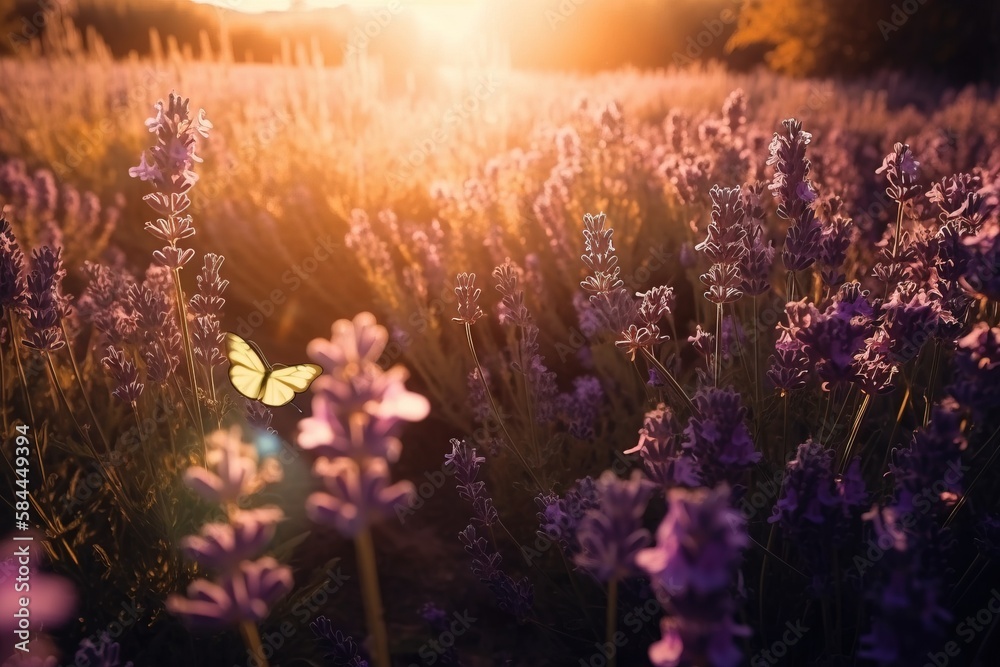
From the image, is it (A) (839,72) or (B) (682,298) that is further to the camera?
(A) (839,72)

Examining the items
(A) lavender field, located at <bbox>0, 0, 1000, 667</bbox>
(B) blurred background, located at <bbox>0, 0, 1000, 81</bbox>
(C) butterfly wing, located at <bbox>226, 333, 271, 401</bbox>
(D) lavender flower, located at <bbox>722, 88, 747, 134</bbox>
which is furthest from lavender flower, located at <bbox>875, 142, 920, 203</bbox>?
(B) blurred background, located at <bbox>0, 0, 1000, 81</bbox>

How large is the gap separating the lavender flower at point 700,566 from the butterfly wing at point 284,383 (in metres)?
1.42

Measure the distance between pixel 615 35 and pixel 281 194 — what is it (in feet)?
101

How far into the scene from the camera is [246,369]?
2.09 metres

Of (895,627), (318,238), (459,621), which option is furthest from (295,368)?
(318,238)

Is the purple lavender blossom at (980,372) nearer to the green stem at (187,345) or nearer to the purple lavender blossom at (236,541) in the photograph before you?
the purple lavender blossom at (236,541)

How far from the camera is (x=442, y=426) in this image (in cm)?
396

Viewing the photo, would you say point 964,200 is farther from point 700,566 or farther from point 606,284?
point 700,566

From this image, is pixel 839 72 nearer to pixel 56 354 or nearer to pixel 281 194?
pixel 281 194

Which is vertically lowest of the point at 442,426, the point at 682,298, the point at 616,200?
the point at 442,426

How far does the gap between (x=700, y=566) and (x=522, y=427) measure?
2.43m

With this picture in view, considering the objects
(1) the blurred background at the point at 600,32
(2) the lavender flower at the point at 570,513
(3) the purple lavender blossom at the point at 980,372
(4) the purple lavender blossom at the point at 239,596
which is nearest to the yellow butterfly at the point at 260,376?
(2) the lavender flower at the point at 570,513

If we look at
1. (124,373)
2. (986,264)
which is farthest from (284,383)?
(986,264)

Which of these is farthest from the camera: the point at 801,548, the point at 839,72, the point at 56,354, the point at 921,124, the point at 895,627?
the point at 839,72
